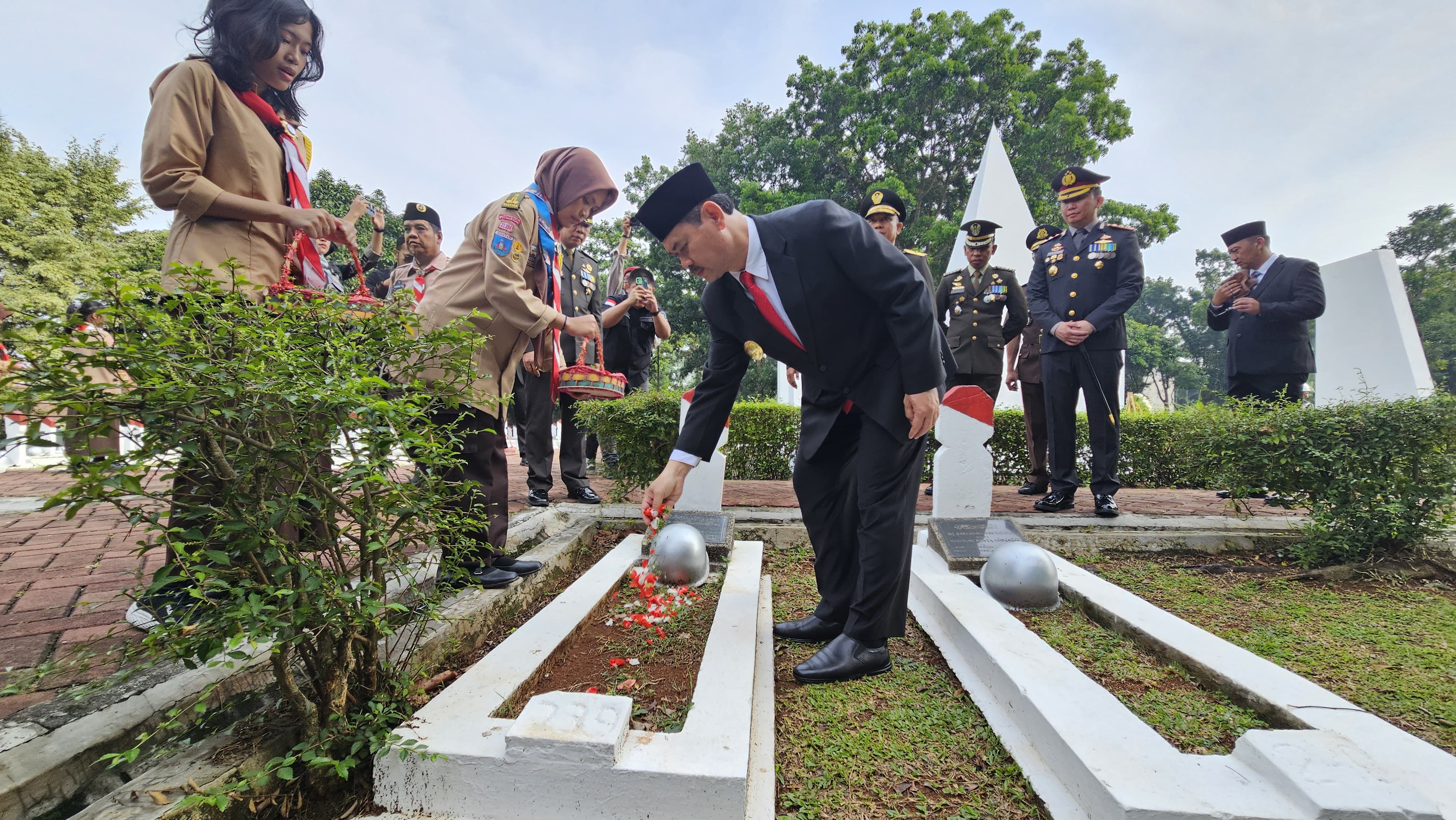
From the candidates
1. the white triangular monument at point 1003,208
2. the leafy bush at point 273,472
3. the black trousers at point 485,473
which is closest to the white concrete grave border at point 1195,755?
the leafy bush at point 273,472

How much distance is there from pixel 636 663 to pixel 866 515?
1030 millimetres

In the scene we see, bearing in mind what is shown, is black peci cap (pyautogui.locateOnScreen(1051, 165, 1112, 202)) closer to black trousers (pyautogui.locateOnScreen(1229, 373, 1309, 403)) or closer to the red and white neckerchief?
black trousers (pyautogui.locateOnScreen(1229, 373, 1309, 403))

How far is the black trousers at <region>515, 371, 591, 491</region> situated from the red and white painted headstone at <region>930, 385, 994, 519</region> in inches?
112

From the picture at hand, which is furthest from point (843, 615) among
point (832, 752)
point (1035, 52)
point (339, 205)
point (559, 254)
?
point (339, 205)

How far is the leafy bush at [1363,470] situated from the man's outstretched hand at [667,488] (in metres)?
3.44

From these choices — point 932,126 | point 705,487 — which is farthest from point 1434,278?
point 705,487

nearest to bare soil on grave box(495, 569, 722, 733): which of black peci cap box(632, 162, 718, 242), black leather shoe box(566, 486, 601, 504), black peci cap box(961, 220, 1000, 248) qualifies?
black peci cap box(632, 162, 718, 242)

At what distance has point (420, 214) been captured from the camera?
5.45 metres

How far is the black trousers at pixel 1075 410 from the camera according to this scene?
4.49 metres

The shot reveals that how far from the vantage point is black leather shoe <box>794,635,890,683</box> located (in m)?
2.21

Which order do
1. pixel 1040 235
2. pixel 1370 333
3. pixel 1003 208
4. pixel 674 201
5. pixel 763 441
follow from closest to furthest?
pixel 674 201, pixel 763 441, pixel 1040 235, pixel 1370 333, pixel 1003 208

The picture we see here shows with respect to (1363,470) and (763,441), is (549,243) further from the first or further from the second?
(1363,470)

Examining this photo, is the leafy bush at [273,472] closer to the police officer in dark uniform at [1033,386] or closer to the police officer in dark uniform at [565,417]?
the police officer in dark uniform at [565,417]

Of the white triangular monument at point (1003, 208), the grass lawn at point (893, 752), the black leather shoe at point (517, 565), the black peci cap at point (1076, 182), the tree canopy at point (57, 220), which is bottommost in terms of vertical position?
the grass lawn at point (893, 752)
